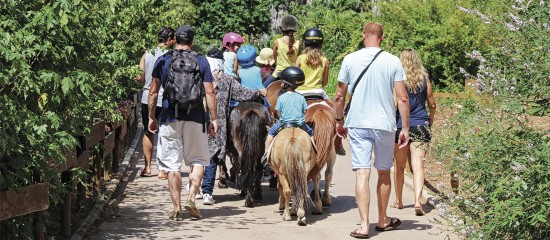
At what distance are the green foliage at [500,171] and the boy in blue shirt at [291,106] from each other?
11.5 feet

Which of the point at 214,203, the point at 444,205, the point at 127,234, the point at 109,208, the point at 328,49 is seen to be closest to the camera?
the point at 444,205

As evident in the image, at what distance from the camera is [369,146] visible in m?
11.0

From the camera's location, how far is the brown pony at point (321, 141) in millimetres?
12391

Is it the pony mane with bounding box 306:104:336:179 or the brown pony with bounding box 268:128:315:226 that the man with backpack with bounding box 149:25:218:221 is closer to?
the brown pony with bounding box 268:128:315:226

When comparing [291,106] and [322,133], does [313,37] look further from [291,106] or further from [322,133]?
[291,106]

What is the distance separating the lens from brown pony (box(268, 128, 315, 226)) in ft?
38.6

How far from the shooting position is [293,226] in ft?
38.1

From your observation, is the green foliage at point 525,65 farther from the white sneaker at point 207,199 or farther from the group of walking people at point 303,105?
the white sneaker at point 207,199

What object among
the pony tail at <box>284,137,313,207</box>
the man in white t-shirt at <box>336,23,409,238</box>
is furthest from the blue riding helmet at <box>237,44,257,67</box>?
the man in white t-shirt at <box>336,23,409,238</box>

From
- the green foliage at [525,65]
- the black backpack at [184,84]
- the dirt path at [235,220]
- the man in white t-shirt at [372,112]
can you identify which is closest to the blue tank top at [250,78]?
the dirt path at [235,220]

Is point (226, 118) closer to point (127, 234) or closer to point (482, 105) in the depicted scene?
point (127, 234)

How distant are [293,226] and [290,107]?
1.30 metres

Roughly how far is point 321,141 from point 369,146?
1.56 metres

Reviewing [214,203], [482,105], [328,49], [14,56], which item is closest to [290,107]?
[214,203]
